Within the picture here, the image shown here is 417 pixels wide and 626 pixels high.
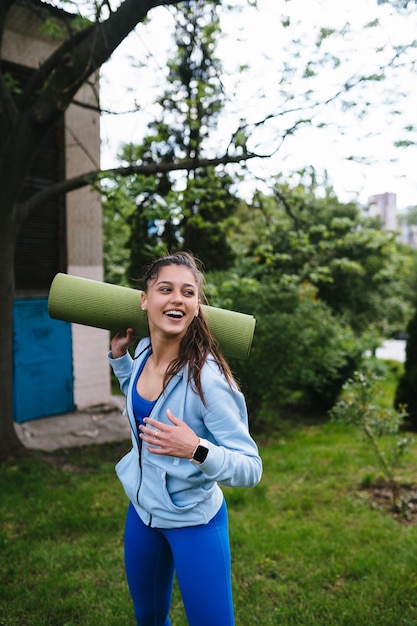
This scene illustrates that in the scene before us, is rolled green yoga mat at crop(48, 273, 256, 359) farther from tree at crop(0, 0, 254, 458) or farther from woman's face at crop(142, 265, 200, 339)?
tree at crop(0, 0, 254, 458)

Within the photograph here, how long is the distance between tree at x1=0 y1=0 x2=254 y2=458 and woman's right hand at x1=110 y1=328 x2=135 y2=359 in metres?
3.34

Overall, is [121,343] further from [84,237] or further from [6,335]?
[84,237]

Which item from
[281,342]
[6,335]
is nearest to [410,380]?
[281,342]

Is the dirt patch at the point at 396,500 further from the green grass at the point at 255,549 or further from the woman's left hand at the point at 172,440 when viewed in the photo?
the woman's left hand at the point at 172,440

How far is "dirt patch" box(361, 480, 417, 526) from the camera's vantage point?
4.70m

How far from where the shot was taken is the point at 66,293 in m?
2.33

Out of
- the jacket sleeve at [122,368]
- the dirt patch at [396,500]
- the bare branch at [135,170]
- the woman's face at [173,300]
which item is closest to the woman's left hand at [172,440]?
the woman's face at [173,300]

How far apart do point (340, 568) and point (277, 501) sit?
1306 mm

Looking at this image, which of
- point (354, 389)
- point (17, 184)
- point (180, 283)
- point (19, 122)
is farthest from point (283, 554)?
point (19, 122)

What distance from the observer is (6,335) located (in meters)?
5.76

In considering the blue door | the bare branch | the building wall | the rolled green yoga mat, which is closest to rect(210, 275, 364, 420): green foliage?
the bare branch

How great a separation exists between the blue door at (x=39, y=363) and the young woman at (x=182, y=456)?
227 inches

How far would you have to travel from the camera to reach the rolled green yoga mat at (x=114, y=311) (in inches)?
89.8

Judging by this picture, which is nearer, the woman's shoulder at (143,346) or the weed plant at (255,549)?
the woman's shoulder at (143,346)
